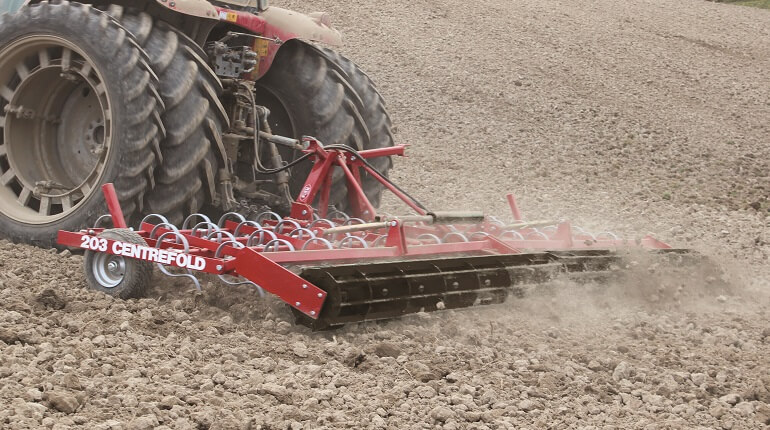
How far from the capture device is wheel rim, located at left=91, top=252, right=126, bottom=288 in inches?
165

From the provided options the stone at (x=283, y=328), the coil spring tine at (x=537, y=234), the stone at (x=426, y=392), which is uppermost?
the stone at (x=426, y=392)

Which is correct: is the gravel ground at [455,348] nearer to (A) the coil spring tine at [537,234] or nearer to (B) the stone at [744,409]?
(B) the stone at [744,409]

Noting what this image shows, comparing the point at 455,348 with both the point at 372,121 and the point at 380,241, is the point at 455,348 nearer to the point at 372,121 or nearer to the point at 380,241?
the point at 380,241

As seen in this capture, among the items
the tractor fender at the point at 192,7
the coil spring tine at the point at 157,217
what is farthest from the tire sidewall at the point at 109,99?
the tractor fender at the point at 192,7

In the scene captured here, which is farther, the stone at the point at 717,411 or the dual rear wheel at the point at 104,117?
the dual rear wheel at the point at 104,117

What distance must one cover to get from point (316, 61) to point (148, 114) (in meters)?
1.47

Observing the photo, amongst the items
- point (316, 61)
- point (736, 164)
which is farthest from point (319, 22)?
A: point (736, 164)

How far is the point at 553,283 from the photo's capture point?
14.3ft

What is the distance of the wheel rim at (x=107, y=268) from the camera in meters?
4.19

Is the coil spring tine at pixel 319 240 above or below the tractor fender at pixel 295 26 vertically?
below

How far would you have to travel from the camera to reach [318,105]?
5.72 meters

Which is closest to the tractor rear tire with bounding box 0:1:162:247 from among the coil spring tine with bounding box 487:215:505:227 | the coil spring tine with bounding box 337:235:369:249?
the coil spring tine with bounding box 337:235:369:249

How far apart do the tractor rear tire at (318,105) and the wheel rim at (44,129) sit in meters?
1.11

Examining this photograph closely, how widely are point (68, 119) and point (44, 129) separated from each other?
0.15 metres
